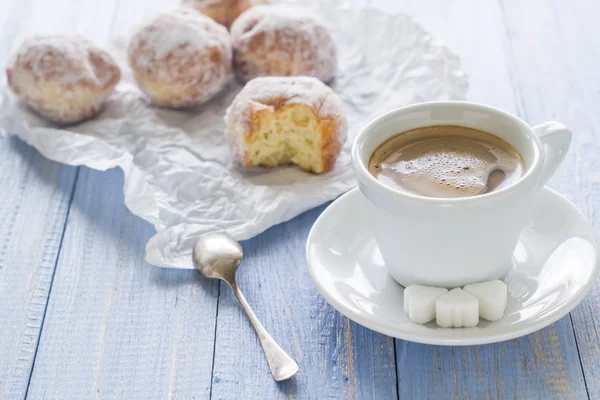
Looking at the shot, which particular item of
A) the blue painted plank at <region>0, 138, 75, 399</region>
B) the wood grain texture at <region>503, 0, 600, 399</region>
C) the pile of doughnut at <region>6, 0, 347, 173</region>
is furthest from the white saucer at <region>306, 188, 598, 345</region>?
the blue painted plank at <region>0, 138, 75, 399</region>

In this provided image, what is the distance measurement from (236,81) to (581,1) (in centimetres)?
118

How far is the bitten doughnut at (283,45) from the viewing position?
207 cm

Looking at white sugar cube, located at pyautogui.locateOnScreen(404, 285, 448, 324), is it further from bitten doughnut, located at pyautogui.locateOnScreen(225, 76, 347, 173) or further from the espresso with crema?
bitten doughnut, located at pyautogui.locateOnScreen(225, 76, 347, 173)

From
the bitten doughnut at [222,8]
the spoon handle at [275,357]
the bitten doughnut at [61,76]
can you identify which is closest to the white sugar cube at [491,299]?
the spoon handle at [275,357]

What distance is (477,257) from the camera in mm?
1292

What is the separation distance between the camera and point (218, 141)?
2002mm

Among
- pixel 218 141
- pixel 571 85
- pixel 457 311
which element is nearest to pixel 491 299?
pixel 457 311

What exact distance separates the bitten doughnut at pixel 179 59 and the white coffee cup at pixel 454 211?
0.78m

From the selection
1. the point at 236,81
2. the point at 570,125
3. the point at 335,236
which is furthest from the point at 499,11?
the point at 335,236

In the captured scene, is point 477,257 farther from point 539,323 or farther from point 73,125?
point 73,125

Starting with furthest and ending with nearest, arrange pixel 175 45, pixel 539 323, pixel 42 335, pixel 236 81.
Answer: pixel 236 81 < pixel 175 45 < pixel 42 335 < pixel 539 323

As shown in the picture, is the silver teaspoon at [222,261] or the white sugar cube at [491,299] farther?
the silver teaspoon at [222,261]

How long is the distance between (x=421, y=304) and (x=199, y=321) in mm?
446

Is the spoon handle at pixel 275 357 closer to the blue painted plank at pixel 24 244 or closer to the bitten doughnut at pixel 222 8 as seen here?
the blue painted plank at pixel 24 244
